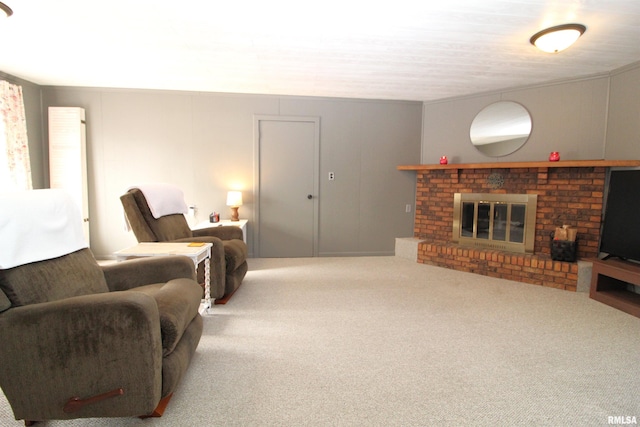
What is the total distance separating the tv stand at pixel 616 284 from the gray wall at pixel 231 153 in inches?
90.5

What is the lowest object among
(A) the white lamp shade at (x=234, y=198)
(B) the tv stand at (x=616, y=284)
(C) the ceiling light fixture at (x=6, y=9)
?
(B) the tv stand at (x=616, y=284)

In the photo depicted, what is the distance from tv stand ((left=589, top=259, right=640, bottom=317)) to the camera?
9.41 feet

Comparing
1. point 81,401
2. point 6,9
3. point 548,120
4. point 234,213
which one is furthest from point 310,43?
point 548,120

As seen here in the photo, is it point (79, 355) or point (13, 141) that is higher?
point (13, 141)

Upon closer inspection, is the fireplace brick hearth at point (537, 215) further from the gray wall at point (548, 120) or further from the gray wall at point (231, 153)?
the gray wall at point (231, 153)

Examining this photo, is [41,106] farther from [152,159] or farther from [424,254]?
[424,254]

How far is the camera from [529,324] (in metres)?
2.63

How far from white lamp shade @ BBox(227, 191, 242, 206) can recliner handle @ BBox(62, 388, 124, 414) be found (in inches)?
122

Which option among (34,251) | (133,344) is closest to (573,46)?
(133,344)

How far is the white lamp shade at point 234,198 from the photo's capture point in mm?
4348

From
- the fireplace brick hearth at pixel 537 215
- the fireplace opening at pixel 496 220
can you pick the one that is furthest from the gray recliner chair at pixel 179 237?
the fireplace opening at pixel 496 220

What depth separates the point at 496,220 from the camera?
421 cm

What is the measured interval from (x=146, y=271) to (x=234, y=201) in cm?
234

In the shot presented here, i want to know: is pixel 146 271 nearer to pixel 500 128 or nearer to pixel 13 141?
pixel 13 141
